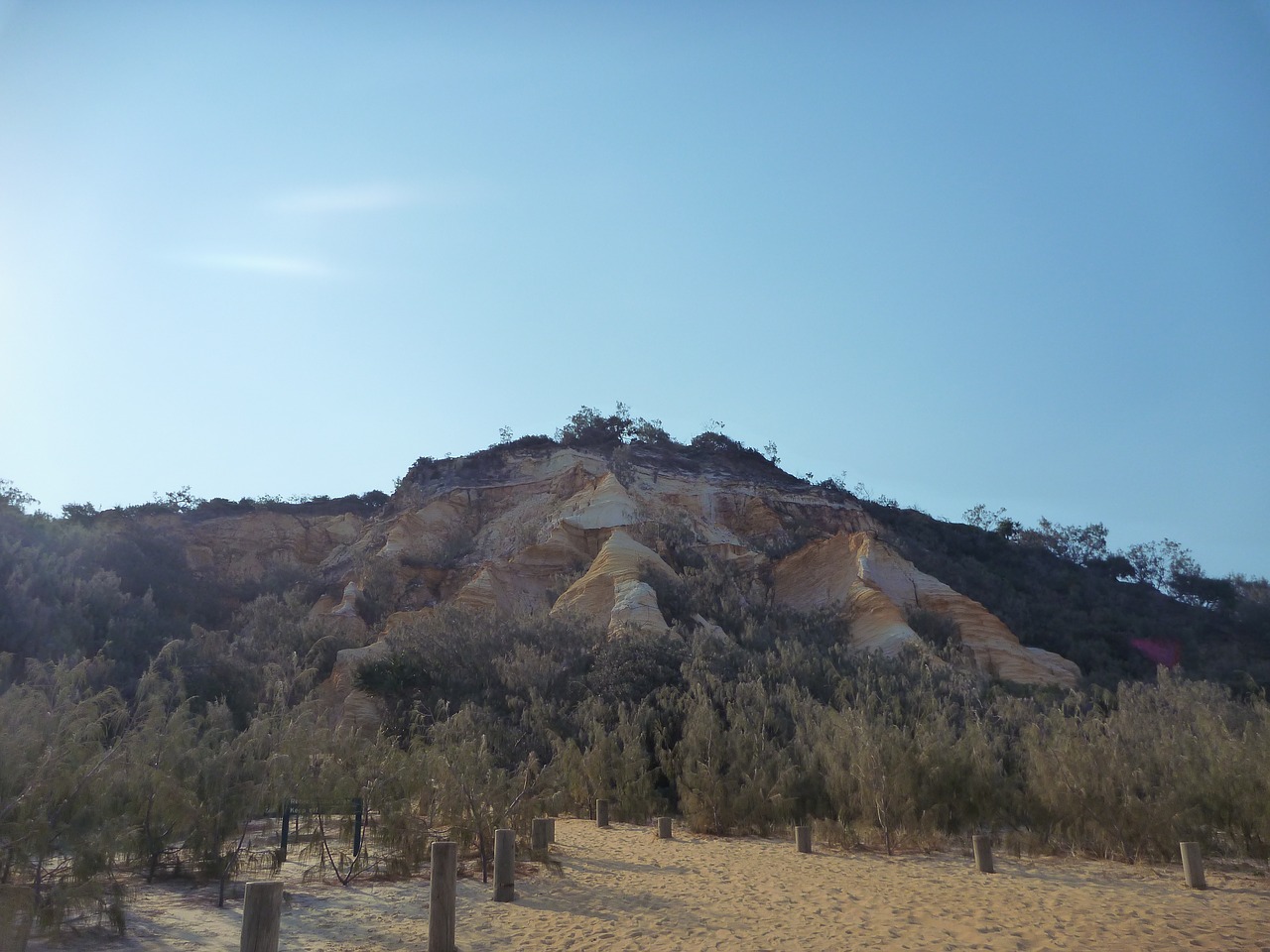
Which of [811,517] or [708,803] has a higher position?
[811,517]

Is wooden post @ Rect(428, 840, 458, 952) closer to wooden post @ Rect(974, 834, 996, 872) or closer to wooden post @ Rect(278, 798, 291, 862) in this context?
wooden post @ Rect(278, 798, 291, 862)

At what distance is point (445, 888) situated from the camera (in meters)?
6.47

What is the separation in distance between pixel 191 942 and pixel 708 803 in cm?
788

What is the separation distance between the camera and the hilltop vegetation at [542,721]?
8602 millimetres

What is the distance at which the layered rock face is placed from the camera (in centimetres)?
2508

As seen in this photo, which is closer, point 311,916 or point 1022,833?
point 311,916

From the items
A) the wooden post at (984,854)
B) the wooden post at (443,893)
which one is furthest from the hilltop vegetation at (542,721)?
the wooden post at (443,893)

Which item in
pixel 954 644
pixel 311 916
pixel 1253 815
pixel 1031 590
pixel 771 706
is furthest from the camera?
pixel 1031 590

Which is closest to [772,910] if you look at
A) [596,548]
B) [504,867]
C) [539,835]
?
[504,867]

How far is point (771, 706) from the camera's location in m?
16.2

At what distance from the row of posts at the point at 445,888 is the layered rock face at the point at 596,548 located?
11308 mm

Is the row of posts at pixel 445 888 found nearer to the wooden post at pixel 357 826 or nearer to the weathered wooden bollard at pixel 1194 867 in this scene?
the weathered wooden bollard at pixel 1194 867

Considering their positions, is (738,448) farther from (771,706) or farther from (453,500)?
(771,706)

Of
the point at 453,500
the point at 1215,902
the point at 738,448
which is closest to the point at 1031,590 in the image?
the point at 738,448
